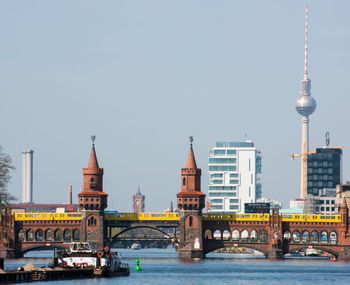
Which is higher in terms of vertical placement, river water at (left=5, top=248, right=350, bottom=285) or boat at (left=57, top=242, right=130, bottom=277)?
boat at (left=57, top=242, right=130, bottom=277)

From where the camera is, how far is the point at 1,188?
640 ft

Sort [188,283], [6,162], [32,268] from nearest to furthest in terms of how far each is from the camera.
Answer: [32,268] < [188,283] < [6,162]

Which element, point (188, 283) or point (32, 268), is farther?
point (188, 283)

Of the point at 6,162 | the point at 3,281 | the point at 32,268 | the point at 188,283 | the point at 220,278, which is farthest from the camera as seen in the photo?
the point at 6,162

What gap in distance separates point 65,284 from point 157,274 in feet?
140

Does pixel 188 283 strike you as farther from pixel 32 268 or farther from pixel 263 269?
pixel 263 269

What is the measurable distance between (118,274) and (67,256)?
40.8 feet

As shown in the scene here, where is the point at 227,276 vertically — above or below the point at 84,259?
below

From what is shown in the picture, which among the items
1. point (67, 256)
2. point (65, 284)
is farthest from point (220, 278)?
point (65, 284)

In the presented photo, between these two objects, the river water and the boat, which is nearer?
the boat

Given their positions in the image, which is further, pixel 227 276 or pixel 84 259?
pixel 227 276

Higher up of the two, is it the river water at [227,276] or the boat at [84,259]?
the boat at [84,259]

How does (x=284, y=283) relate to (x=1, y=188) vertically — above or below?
below

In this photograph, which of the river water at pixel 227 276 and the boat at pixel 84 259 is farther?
the river water at pixel 227 276
